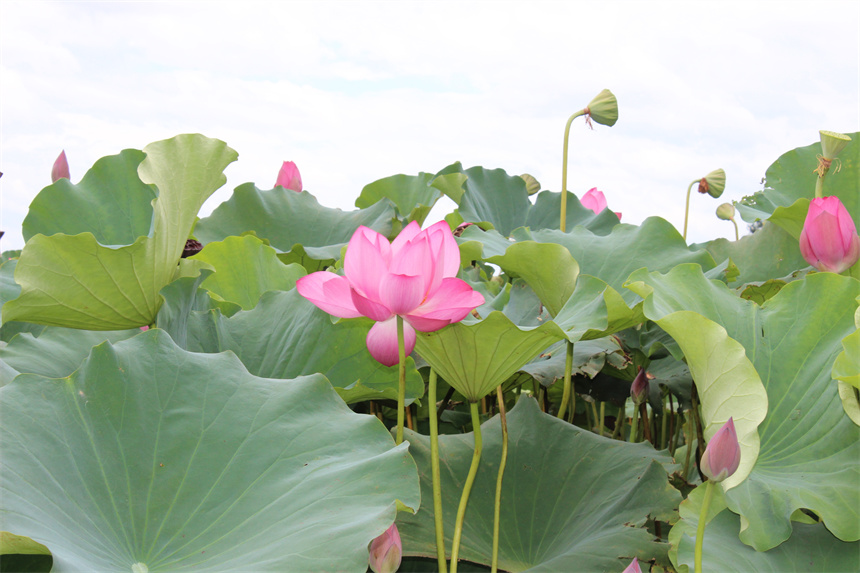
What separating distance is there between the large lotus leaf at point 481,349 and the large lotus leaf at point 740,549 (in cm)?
28

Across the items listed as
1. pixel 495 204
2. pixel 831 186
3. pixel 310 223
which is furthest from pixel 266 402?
pixel 831 186

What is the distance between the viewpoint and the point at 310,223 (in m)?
1.78

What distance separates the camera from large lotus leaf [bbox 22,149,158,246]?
4.31 feet

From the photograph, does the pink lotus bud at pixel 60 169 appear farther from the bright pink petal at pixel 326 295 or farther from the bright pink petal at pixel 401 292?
the bright pink petal at pixel 401 292

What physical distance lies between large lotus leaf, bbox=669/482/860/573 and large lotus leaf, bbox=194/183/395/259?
1083mm

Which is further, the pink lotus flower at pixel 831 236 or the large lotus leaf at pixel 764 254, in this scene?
the large lotus leaf at pixel 764 254

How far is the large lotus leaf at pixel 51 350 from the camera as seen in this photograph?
98cm

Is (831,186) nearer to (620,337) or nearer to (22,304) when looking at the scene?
(620,337)

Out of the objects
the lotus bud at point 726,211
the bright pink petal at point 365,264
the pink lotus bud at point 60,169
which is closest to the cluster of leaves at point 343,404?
the bright pink petal at point 365,264

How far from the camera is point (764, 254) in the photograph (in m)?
1.61

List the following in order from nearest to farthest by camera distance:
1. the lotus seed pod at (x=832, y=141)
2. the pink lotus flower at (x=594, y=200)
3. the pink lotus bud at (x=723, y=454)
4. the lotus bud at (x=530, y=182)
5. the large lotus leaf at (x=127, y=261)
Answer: the pink lotus bud at (x=723, y=454) → the large lotus leaf at (x=127, y=261) → the lotus seed pod at (x=832, y=141) → the pink lotus flower at (x=594, y=200) → the lotus bud at (x=530, y=182)

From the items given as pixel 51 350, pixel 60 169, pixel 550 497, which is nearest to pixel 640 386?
pixel 550 497

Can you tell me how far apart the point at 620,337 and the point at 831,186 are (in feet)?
2.52

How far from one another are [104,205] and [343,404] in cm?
82
